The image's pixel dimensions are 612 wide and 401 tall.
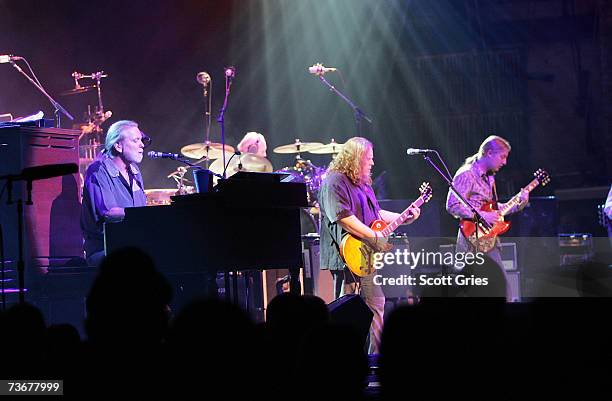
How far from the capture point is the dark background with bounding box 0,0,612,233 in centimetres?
1160

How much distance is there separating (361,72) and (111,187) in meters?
8.89

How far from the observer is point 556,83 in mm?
16078

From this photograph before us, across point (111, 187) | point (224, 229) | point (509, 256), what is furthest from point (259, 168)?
point (224, 229)

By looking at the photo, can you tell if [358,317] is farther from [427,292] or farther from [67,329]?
[427,292]

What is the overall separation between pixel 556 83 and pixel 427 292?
26.9 ft

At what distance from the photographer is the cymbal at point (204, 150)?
35.2 feet

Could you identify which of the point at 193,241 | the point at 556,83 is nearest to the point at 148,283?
the point at 193,241

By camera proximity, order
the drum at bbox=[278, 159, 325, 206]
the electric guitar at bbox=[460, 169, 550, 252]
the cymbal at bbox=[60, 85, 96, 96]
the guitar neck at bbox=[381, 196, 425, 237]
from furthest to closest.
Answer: the cymbal at bbox=[60, 85, 96, 96] < the drum at bbox=[278, 159, 325, 206] < the electric guitar at bbox=[460, 169, 550, 252] < the guitar neck at bbox=[381, 196, 425, 237]

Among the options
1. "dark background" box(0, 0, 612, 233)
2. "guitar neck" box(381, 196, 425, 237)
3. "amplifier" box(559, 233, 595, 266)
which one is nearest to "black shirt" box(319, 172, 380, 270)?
"guitar neck" box(381, 196, 425, 237)

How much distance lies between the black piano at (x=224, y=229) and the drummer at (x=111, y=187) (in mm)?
974

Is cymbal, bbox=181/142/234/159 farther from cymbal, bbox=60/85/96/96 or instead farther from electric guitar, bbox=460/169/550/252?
electric guitar, bbox=460/169/550/252

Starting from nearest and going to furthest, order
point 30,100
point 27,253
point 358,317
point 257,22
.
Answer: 1. point 358,317
2. point 27,253
3. point 30,100
4. point 257,22

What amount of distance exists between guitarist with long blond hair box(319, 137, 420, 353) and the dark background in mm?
5486

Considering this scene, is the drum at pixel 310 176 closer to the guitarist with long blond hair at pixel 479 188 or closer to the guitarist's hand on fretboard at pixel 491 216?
the guitarist with long blond hair at pixel 479 188
